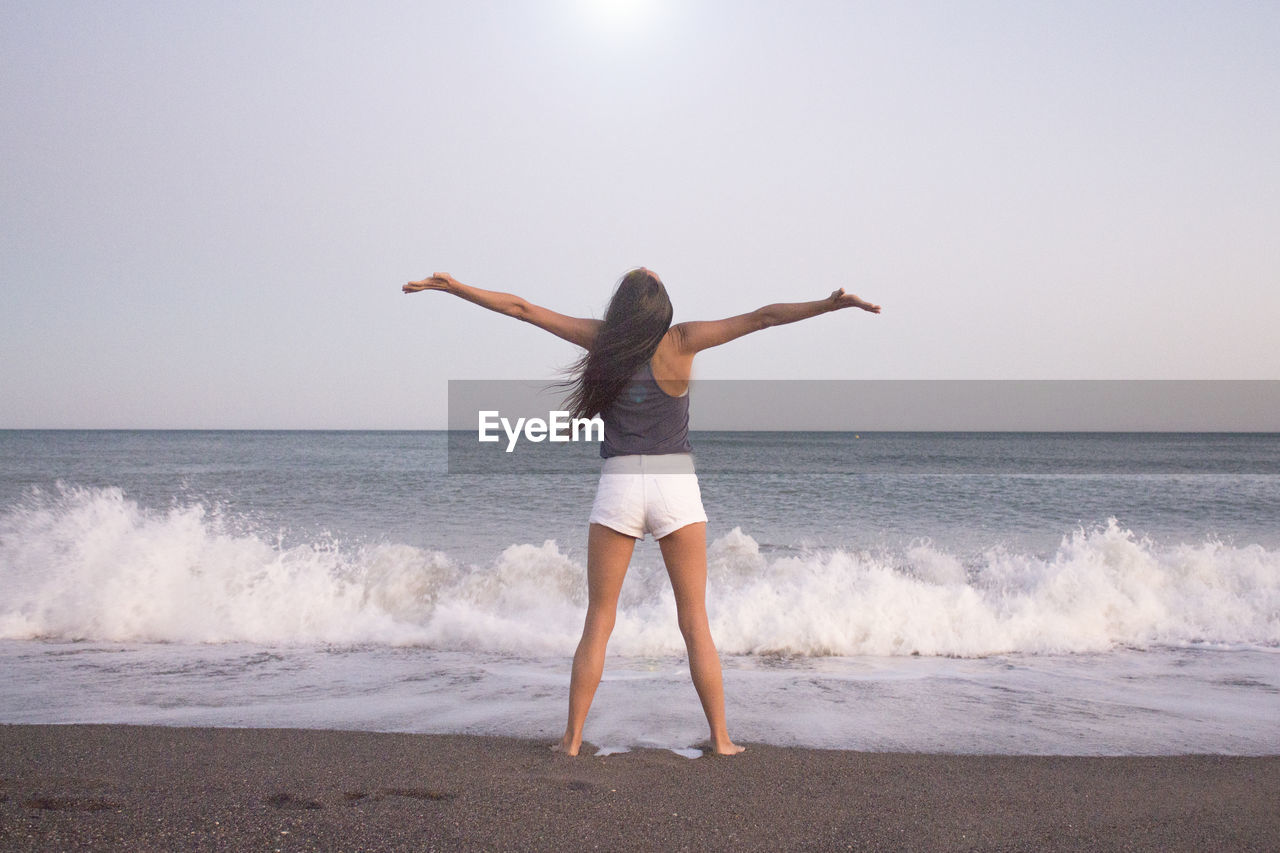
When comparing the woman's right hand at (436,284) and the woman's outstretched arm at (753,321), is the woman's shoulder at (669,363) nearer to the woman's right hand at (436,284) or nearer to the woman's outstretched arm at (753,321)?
the woman's outstretched arm at (753,321)

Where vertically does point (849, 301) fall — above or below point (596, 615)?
above

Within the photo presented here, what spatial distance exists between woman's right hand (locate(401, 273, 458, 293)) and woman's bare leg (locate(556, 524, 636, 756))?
3.76 feet

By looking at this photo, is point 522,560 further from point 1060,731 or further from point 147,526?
point 1060,731

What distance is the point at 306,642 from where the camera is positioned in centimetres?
672

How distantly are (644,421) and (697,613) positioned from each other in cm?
85

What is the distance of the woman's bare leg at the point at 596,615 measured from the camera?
343 centimetres

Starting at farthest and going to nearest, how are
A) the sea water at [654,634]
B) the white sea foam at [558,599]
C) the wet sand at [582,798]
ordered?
the white sea foam at [558,599]
the sea water at [654,634]
the wet sand at [582,798]

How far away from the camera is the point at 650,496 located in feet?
10.9

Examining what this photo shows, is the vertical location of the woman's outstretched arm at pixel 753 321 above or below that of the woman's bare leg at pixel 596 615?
above

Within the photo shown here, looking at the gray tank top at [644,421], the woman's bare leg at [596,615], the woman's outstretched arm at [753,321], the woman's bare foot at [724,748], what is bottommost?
the woman's bare foot at [724,748]

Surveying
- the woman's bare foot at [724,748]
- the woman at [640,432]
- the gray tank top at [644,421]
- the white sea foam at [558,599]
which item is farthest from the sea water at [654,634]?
the gray tank top at [644,421]

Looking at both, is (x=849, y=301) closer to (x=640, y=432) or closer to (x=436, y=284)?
(x=640, y=432)

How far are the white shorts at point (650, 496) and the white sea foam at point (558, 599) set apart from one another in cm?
317

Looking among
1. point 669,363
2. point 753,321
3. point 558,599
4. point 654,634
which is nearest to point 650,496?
point 669,363
